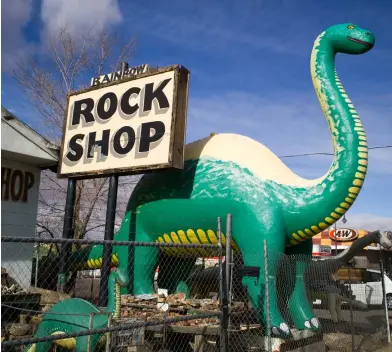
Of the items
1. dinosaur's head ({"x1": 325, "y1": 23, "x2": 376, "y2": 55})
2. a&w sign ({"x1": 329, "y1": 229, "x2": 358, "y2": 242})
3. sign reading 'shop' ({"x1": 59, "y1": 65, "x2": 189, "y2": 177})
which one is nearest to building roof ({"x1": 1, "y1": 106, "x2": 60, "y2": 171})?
sign reading 'shop' ({"x1": 59, "y1": 65, "x2": 189, "y2": 177})

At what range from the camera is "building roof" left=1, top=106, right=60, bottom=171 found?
8.27 meters

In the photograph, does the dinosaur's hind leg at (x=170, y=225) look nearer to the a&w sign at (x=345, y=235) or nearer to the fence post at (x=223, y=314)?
the fence post at (x=223, y=314)

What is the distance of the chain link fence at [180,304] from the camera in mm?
5047

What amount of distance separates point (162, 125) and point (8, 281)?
13.3 feet

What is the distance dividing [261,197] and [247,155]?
2.88 ft

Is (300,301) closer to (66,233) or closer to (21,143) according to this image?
(66,233)

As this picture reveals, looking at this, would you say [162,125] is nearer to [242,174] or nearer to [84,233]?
[242,174]

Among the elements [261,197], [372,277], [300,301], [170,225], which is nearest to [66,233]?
[170,225]

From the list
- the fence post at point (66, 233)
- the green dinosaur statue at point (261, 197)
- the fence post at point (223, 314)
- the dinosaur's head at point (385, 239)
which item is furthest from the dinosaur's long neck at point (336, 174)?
the fence post at point (66, 233)

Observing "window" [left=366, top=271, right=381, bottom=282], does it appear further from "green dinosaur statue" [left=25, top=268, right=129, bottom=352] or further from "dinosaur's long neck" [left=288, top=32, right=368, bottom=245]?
"green dinosaur statue" [left=25, top=268, right=129, bottom=352]

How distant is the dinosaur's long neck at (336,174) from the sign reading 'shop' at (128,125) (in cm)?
220

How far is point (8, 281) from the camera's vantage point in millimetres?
8492

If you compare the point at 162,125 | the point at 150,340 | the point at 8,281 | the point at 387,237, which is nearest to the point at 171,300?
the point at 150,340

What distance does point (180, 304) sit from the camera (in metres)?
6.69
